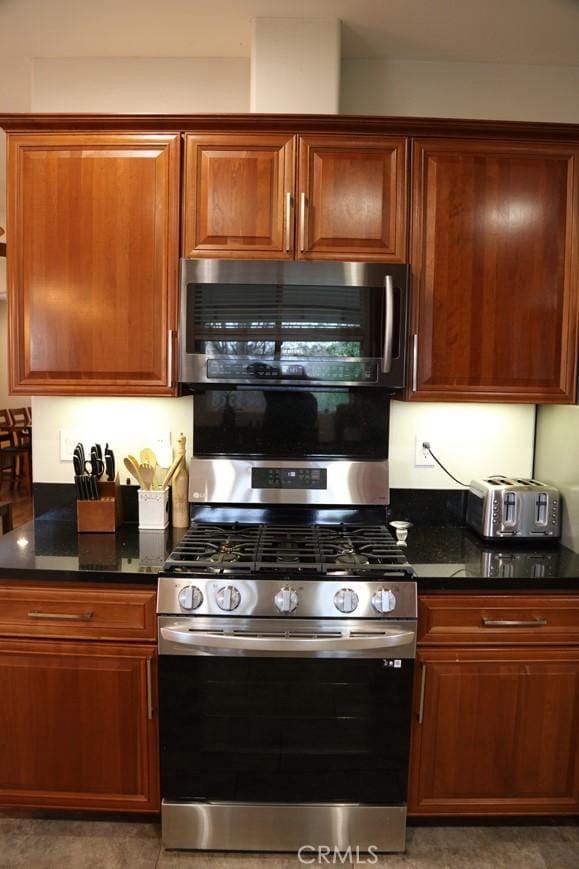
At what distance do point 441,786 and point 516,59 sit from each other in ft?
8.77

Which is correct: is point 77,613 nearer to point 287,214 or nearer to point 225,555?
point 225,555

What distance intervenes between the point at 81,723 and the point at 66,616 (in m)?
0.35

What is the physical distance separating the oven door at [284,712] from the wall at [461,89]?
1984mm

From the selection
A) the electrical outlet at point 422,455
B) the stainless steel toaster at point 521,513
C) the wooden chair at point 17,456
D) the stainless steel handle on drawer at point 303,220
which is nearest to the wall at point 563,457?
the stainless steel toaster at point 521,513

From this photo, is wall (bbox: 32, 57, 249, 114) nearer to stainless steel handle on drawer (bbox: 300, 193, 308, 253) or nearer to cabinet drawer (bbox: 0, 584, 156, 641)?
stainless steel handle on drawer (bbox: 300, 193, 308, 253)

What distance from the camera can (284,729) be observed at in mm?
1839

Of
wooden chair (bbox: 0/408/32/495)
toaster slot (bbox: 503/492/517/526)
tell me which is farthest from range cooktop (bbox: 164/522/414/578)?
wooden chair (bbox: 0/408/32/495)

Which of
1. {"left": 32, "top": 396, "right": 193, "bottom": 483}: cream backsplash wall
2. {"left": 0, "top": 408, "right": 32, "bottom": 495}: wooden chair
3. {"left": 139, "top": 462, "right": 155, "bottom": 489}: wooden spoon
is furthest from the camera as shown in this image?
{"left": 0, "top": 408, "right": 32, "bottom": 495}: wooden chair

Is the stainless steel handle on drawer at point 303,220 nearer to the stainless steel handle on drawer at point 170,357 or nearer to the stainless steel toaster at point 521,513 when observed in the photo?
the stainless steel handle on drawer at point 170,357

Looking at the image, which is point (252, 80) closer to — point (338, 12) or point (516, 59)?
point (338, 12)

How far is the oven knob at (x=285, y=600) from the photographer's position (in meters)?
1.79

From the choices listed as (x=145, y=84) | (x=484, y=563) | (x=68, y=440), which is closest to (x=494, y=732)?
(x=484, y=563)

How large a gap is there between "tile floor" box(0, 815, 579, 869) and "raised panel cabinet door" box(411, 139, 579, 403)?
4.85 feet

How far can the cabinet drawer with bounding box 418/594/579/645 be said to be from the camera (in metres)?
1.88
